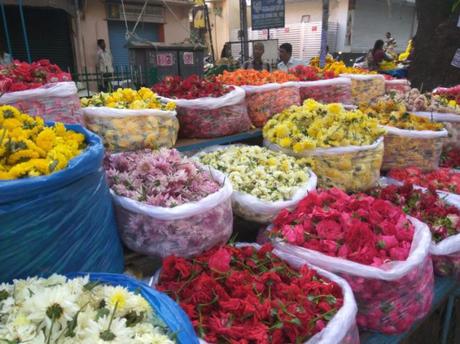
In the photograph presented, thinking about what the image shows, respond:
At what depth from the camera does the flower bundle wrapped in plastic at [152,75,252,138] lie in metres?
2.52

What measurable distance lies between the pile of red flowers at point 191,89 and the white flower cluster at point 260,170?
39 cm

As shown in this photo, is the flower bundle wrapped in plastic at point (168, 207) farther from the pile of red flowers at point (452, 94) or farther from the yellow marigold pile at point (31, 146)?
the pile of red flowers at point (452, 94)

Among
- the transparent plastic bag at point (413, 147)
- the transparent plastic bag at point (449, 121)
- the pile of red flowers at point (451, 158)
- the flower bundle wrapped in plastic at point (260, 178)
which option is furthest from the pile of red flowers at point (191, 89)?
the pile of red flowers at point (451, 158)

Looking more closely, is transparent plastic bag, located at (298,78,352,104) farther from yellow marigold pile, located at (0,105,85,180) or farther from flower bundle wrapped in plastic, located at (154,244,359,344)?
yellow marigold pile, located at (0,105,85,180)

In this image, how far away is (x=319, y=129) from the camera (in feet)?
8.41

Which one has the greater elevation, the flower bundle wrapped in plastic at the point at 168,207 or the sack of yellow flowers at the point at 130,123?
the sack of yellow flowers at the point at 130,123

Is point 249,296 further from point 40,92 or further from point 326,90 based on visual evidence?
point 326,90

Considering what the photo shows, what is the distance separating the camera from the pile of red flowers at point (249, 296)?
132 cm

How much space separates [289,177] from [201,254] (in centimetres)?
77

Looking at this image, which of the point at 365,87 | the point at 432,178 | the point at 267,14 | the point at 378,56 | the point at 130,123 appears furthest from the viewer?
the point at 378,56

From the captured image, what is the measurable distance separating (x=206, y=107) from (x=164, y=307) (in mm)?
1588

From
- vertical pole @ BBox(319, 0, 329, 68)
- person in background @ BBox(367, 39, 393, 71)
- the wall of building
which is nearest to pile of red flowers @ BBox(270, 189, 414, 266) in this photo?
vertical pole @ BBox(319, 0, 329, 68)

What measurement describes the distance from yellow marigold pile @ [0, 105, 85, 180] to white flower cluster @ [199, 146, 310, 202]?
886 millimetres

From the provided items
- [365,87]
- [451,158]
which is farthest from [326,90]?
[451,158]
